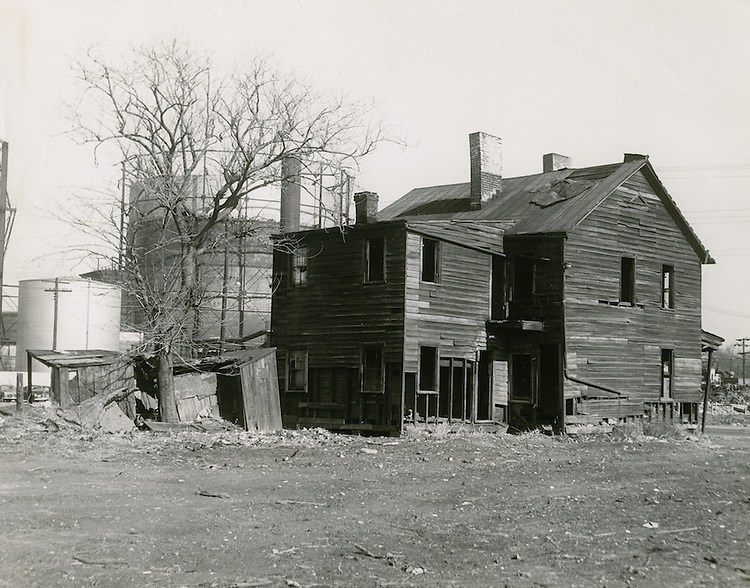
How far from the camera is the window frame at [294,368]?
27000 mm

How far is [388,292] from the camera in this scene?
81.3 ft

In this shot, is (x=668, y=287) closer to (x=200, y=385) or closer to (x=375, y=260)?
(x=375, y=260)

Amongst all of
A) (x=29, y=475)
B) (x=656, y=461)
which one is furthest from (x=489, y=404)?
(x=29, y=475)

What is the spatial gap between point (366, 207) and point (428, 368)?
5.60 meters

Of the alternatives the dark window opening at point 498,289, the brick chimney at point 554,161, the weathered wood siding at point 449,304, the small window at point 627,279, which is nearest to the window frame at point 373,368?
the weathered wood siding at point 449,304

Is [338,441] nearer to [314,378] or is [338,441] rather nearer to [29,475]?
[314,378]

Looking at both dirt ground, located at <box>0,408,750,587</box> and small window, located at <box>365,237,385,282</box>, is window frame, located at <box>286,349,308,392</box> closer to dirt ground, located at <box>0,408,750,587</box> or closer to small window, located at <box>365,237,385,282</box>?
small window, located at <box>365,237,385,282</box>

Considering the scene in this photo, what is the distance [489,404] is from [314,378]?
541cm

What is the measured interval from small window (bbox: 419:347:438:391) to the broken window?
466cm

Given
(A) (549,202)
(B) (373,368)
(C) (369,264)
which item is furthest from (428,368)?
(A) (549,202)

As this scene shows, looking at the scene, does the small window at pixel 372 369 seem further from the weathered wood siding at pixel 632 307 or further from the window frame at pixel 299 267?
the weathered wood siding at pixel 632 307

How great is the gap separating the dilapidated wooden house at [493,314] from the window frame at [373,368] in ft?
0.14

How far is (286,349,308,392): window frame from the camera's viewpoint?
2700cm

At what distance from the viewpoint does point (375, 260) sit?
25.9 metres
